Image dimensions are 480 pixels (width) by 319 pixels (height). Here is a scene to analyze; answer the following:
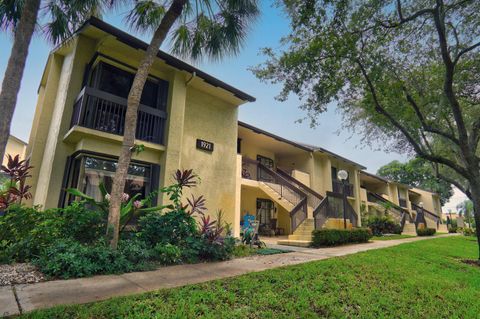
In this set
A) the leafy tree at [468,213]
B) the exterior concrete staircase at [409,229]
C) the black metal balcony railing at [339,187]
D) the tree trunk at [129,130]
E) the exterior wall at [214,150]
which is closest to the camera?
the tree trunk at [129,130]

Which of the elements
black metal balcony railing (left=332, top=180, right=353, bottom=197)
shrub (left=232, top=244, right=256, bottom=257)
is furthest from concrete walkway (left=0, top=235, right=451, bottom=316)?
black metal balcony railing (left=332, top=180, right=353, bottom=197)

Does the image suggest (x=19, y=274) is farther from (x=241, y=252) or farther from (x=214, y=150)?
(x=214, y=150)

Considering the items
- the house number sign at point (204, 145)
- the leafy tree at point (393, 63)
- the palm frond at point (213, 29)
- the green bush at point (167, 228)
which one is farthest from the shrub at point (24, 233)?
the leafy tree at point (393, 63)

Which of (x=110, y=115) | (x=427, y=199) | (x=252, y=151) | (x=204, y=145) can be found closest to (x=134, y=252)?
(x=110, y=115)

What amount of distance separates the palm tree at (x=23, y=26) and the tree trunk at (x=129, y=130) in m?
2.23

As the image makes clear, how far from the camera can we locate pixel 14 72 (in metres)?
4.63

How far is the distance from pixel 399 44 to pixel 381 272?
30.6 feet

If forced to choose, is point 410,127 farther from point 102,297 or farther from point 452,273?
point 102,297

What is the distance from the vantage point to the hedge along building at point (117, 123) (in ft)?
28.0

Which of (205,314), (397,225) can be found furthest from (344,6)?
(397,225)

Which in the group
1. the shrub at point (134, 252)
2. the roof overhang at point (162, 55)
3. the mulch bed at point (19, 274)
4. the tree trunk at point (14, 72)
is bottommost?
the mulch bed at point (19, 274)

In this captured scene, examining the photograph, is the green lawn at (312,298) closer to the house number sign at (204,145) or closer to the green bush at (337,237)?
the green bush at (337,237)

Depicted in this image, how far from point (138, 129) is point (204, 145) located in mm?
2975

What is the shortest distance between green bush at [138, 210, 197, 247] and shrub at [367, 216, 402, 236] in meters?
18.8
